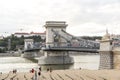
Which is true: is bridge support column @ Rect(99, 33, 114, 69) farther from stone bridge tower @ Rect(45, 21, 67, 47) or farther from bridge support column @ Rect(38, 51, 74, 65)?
stone bridge tower @ Rect(45, 21, 67, 47)

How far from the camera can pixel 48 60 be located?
80375 millimetres

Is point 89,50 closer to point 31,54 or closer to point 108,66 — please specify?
point 108,66

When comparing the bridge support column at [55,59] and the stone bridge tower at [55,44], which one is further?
the stone bridge tower at [55,44]

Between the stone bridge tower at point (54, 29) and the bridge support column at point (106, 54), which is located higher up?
the stone bridge tower at point (54, 29)

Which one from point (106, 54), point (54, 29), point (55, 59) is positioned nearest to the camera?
point (106, 54)

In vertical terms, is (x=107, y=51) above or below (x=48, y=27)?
below

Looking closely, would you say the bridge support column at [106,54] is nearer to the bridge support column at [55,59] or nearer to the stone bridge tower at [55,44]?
the stone bridge tower at [55,44]

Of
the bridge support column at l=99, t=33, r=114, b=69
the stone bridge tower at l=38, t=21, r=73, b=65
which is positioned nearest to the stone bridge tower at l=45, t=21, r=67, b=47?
the stone bridge tower at l=38, t=21, r=73, b=65

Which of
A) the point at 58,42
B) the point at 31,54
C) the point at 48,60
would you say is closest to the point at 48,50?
the point at 48,60

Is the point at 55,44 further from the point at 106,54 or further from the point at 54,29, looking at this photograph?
the point at 106,54

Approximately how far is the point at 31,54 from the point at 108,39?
93.8m

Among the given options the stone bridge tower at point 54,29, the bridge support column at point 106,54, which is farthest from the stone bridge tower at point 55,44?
the bridge support column at point 106,54

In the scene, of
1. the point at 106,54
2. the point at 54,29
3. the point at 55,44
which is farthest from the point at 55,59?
the point at 106,54

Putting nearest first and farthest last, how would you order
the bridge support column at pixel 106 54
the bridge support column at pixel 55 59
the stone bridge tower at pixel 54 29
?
the bridge support column at pixel 106 54 → the bridge support column at pixel 55 59 → the stone bridge tower at pixel 54 29
